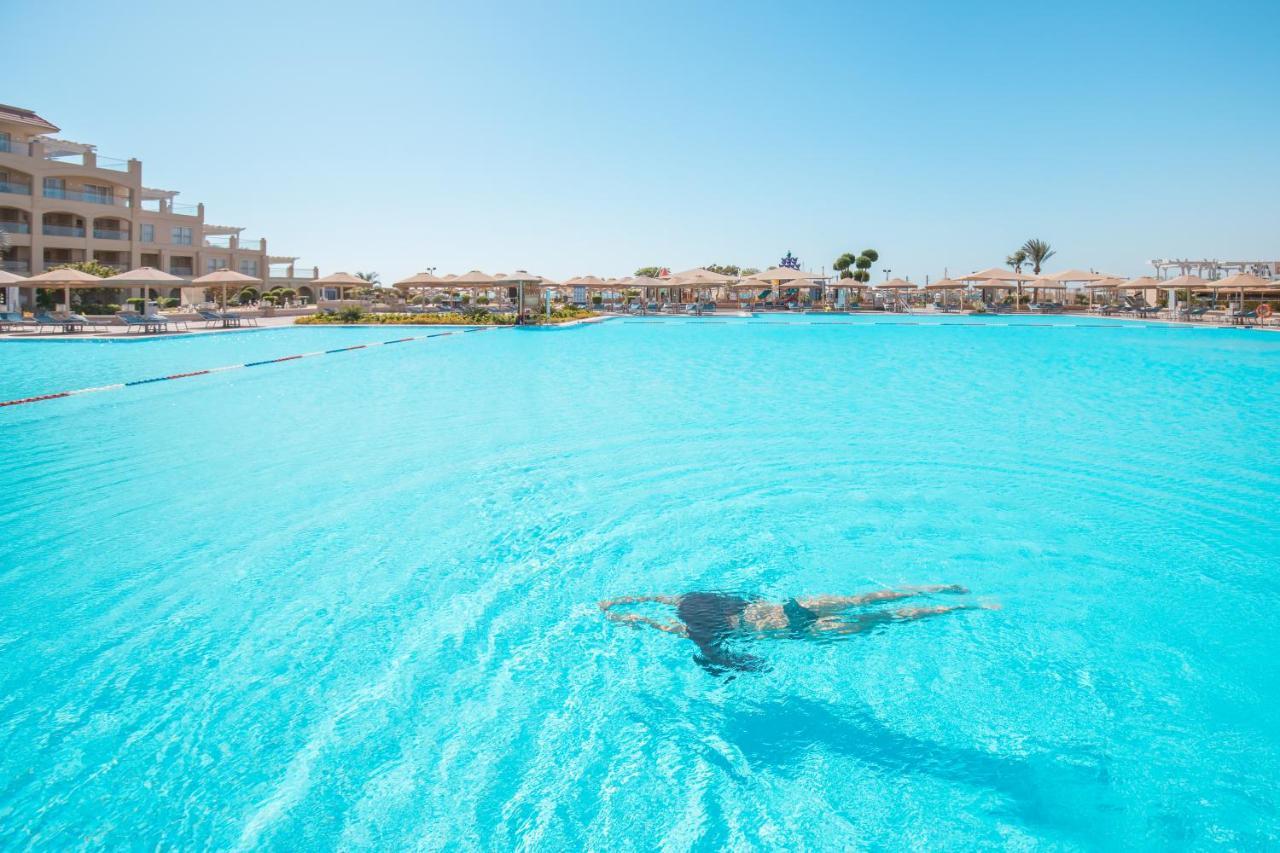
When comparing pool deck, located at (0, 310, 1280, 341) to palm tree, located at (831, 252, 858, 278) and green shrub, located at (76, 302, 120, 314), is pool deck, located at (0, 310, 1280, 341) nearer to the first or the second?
green shrub, located at (76, 302, 120, 314)

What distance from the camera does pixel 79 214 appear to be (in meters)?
34.3

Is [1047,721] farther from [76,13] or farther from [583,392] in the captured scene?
[76,13]

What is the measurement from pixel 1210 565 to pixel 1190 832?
10.4 ft

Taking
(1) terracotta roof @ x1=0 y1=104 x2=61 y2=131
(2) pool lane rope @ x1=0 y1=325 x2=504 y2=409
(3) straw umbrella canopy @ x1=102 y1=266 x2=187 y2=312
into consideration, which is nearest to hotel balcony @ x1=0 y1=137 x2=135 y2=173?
(1) terracotta roof @ x1=0 y1=104 x2=61 y2=131

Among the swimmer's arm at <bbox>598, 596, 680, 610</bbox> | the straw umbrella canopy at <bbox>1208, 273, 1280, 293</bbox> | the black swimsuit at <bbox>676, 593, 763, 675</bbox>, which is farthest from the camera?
the straw umbrella canopy at <bbox>1208, 273, 1280, 293</bbox>

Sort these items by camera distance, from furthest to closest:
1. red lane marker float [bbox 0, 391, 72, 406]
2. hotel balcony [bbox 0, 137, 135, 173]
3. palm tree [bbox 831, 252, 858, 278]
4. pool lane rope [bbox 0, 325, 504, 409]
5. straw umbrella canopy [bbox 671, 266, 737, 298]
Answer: palm tree [bbox 831, 252, 858, 278] < straw umbrella canopy [bbox 671, 266, 737, 298] < hotel balcony [bbox 0, 137, 135, 173] < pool lane rope [bbox 0, 325, 504, 409] < red lane marker float [bbox 0, 391, 72, 406]

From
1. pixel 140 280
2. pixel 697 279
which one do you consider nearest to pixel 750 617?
pixel 140 280

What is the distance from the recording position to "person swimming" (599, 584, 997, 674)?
12.9 ft

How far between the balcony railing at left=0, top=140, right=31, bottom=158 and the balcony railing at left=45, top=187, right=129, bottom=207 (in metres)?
1.73

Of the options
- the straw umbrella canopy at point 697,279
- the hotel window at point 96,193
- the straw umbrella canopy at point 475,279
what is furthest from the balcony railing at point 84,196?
the straw umbrella canopy at point 697,279

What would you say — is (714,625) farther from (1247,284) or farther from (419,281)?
(1247,284)

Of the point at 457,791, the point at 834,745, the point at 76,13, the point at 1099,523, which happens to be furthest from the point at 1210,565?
the point at 76,13

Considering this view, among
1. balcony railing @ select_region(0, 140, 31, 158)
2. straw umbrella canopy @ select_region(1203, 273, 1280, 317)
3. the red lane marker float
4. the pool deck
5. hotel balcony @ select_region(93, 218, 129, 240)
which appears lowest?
the red lane marker float

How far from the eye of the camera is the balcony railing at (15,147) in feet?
104
